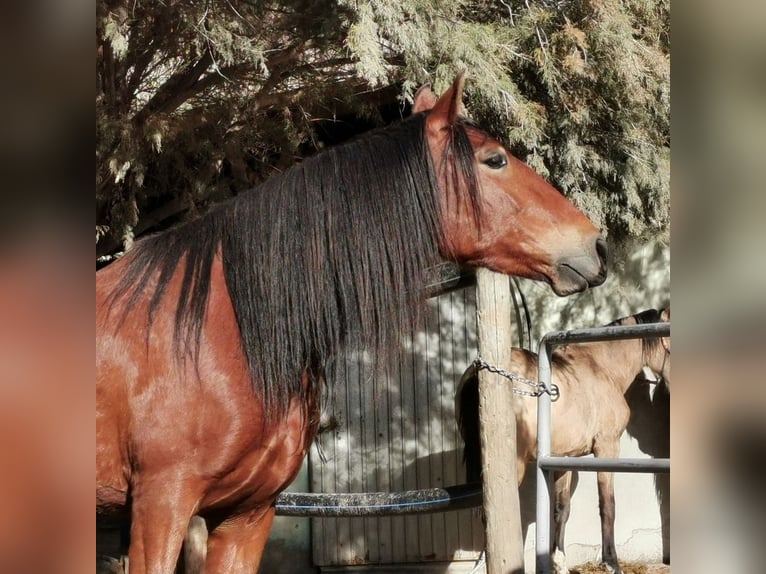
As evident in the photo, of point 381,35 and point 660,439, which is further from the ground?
point 381,35

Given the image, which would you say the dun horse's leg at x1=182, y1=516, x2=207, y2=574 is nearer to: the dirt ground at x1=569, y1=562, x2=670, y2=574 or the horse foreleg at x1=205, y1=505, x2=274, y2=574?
the horse foreleg at x1=205, y1=505, x2=274, y2=574

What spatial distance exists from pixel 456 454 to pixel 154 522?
294 cm

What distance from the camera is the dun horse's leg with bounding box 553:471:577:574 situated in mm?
4289

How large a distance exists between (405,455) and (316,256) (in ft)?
9.29

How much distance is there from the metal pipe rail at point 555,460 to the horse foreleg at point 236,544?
2.57ft

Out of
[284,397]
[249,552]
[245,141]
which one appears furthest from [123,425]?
[245,141]

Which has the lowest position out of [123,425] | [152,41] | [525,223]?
[123,425]

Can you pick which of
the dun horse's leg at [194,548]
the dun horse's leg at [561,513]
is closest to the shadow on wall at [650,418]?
the dun horse's leg at [561,513]

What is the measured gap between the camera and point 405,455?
460cm

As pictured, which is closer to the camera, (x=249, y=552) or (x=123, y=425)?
(x=123, y=425)

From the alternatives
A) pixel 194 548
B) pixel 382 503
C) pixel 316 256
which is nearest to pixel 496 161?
pixel 316 256

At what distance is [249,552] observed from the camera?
7.08 feet

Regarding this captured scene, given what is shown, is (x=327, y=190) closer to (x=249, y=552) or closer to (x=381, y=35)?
(x=249, y=552)

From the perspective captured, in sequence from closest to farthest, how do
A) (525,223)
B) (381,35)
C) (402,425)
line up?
(525,223) → (381,35) → (402,425)
